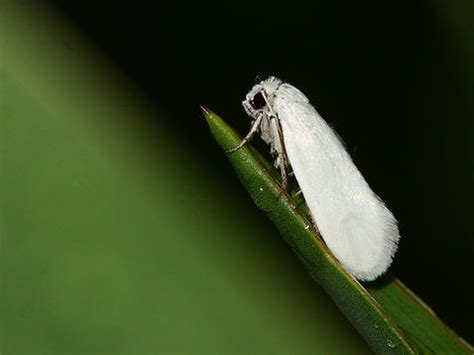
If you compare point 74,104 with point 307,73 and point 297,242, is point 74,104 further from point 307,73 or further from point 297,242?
point 297,242

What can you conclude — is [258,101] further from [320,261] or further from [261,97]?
[320,261]

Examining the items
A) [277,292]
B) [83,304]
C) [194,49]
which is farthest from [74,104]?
[277,292]

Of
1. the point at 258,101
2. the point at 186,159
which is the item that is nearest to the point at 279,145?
the point at 258,101

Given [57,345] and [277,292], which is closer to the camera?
[57,345]

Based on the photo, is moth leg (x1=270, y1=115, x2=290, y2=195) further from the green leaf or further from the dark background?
the green leaf

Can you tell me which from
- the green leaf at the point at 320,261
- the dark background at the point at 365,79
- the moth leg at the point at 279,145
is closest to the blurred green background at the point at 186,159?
the dark background at the point at 365,79

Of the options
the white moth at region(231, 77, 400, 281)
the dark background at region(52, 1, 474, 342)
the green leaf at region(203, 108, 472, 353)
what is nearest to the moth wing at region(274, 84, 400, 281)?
the white moth at region(231, 77, 400, 281)

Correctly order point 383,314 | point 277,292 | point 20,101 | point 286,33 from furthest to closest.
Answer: point 277,292 < point 286,33 < point 20,101 < point 383,314
